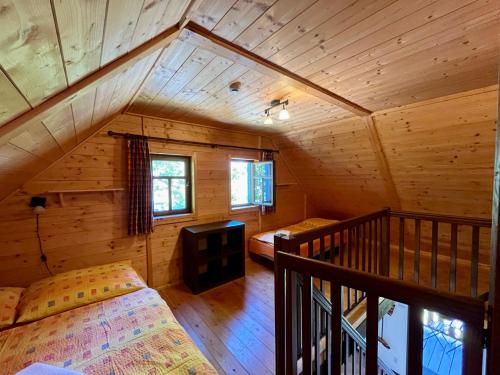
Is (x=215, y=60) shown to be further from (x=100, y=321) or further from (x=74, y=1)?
(x=100, y=321)

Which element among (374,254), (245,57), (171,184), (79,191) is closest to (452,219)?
(374,254)

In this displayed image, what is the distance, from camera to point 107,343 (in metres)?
1.45

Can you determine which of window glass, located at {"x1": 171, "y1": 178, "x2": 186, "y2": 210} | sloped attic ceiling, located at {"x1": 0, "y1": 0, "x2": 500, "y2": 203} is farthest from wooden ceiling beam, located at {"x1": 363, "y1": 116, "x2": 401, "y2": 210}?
window glass, located at {"x1": 171, "y1": 178, "x2": 186, "y2": 210}

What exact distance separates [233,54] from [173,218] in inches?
93.7

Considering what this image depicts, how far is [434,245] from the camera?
2154mm

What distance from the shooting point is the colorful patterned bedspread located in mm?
1284

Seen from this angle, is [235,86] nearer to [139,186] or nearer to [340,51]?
[340,51]

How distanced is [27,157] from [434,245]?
3630 millimetres

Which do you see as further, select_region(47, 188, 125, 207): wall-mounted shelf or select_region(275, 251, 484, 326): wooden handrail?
select_region(47, 188, 125, 207): wall-mounted shelf

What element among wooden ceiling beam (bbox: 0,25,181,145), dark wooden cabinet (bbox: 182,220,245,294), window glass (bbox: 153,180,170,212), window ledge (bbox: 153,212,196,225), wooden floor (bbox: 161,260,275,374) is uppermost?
wooden ceiling beam (bbox: 0,25,181,145)

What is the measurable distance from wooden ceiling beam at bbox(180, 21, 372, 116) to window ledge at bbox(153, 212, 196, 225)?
2.31 metres

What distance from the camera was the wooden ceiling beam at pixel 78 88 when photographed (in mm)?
920

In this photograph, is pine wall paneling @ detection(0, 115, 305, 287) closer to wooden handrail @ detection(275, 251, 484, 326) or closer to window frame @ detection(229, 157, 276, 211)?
window frame @ detection(229, 157, 276, 211)

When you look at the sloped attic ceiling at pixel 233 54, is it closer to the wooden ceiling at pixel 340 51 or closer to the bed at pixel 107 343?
the wooden ceiling at pixel 340 51
